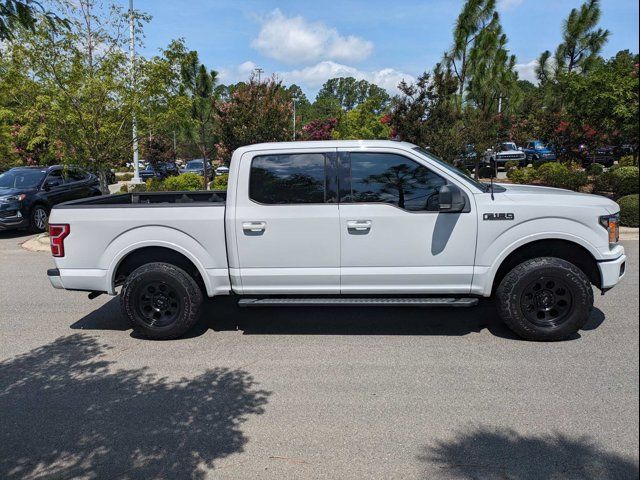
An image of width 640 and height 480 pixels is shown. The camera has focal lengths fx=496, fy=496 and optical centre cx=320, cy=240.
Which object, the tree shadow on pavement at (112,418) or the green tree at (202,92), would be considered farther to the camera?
the green tree at (202,92)

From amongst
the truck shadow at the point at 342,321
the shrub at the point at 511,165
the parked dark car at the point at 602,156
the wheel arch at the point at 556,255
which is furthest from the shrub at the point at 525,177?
the wheel arch at the point at 556,255

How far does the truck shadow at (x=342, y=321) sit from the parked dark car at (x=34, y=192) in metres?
7.55

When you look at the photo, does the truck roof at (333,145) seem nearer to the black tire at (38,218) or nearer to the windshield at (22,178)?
the black tire at (38,218)

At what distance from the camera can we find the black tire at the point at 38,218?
12.6 metres

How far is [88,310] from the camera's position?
20.9 ft

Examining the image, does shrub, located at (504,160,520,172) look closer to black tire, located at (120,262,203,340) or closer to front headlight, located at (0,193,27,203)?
front headlight, located at (0,193,27,203)

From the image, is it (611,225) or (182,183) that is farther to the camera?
(182,183)

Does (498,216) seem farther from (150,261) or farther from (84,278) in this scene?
(84,278)

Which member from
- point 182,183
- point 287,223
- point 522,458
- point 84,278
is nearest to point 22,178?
point 182,183

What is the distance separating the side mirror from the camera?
14.9 feet

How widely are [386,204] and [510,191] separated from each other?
135 centimetres

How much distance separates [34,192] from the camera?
496 inches

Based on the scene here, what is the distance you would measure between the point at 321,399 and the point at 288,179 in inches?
88.3

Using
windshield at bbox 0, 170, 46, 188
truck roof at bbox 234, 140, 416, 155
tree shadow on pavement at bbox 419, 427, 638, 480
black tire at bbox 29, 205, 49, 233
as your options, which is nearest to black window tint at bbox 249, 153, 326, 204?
truck roof at bbox 234, 140, 416, 155
